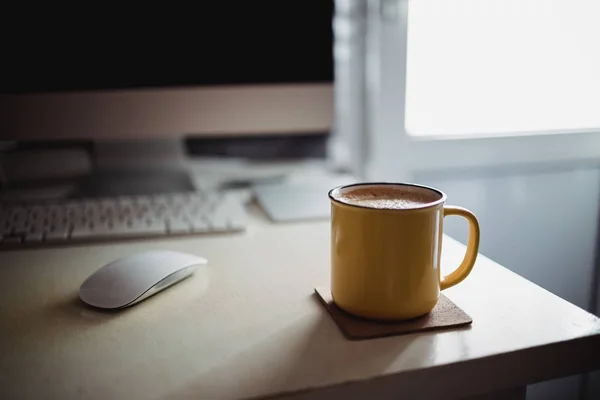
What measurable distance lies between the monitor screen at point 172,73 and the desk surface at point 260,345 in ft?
1.16

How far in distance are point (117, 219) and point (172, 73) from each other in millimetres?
264

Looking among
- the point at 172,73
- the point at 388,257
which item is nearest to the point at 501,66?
the point at 172,73

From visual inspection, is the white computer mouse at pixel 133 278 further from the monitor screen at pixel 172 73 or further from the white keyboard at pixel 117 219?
the monitor screen at pixel 172 73

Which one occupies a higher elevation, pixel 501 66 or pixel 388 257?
pixel 501 66

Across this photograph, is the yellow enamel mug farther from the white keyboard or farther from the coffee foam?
the white keyboard

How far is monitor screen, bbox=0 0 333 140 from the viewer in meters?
0.84

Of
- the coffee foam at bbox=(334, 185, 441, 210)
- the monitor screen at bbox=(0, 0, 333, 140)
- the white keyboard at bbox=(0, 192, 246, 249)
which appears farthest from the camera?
the monitor screen at bbox=(0, 0, 333, 140)

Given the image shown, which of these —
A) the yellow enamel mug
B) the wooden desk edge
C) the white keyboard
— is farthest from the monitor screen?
the wooden desk edge

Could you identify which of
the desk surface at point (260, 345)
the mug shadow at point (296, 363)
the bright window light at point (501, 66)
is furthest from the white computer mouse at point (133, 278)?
the bright window light at point (501, 66)

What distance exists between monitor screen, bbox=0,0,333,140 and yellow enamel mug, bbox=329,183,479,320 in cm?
47

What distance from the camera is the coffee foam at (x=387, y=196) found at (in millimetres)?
496

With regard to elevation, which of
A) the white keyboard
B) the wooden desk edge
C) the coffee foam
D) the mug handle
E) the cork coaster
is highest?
the coffee foam

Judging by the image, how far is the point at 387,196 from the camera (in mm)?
528

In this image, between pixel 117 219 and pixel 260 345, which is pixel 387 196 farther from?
pixel 117 219
